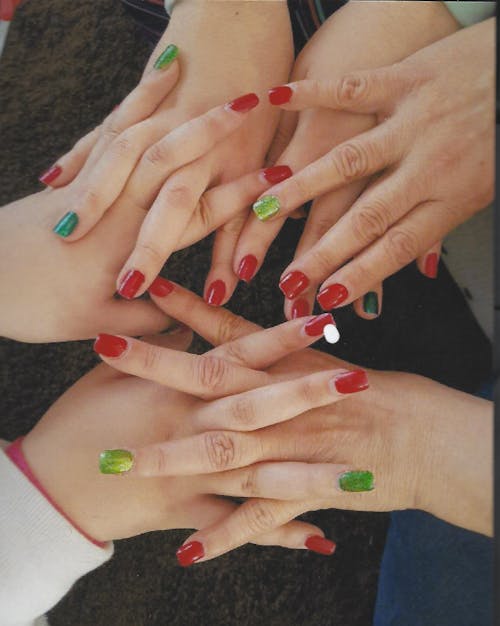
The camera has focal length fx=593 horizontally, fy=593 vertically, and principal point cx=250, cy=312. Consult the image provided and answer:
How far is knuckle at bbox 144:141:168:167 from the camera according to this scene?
52 centimetres

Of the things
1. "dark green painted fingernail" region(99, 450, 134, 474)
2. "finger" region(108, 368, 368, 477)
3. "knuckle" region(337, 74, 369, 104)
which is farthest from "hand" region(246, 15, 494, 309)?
"dark green painted fingernail" region(99, 450, 134, 474)

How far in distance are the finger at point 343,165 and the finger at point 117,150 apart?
0.43 ft

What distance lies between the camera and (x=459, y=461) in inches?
20.1

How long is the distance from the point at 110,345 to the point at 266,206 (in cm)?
Result: 18

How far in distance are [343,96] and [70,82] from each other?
13.2 inches

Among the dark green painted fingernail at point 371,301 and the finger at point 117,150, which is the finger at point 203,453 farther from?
the finger at point 117,150

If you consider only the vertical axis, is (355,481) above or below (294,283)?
below

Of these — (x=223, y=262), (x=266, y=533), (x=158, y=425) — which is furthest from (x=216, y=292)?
(x=266, y=533)

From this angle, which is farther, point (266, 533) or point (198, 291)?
point (198, 291)

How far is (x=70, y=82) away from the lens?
68 centimetres

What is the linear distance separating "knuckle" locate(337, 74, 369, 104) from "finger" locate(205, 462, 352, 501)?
32cm

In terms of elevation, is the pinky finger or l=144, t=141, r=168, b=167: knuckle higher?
l=144, t=141, r=168, b=167: knuckle

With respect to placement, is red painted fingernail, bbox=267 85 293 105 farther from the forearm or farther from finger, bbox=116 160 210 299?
the forearm

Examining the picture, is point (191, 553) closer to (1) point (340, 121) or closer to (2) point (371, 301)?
(2) point (371, 301)
